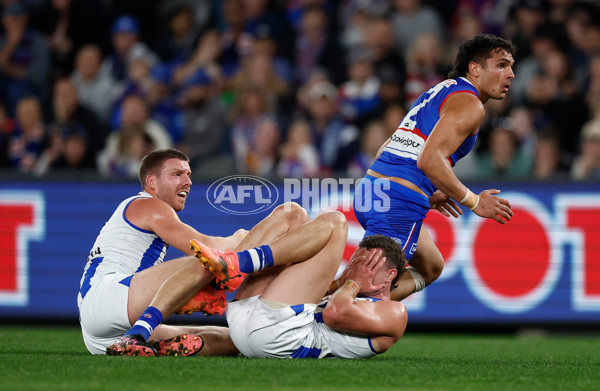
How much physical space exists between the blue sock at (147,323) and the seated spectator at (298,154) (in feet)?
16.7

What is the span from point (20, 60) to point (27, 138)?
1.71m

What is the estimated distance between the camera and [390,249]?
6156mm

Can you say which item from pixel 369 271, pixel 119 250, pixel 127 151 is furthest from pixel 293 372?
pixel 127 151

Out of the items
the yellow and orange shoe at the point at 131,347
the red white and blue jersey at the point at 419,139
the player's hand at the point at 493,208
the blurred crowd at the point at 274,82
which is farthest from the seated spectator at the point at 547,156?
the yellow and orange shoe at the point at 131,347

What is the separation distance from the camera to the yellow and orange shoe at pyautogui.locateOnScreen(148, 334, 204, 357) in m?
6.08

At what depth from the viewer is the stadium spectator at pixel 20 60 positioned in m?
13.1

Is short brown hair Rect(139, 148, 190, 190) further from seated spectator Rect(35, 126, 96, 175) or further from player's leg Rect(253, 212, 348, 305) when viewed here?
seated spectator Rect(35, 126, 96, 175)

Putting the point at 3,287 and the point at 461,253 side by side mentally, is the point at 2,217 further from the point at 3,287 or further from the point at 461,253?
the point at 461,253

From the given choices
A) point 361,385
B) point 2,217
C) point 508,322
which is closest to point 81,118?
→ point 2,217

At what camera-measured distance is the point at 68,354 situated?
648cm

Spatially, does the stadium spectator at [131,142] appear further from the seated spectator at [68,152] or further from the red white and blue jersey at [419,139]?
the red white and blue jersey at [419,139]

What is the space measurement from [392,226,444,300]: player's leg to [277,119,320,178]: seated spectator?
3.76 meters

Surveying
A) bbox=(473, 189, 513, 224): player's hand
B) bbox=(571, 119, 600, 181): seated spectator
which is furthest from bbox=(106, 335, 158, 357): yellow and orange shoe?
bbox=(571, 119, 600, 181): seated spectator

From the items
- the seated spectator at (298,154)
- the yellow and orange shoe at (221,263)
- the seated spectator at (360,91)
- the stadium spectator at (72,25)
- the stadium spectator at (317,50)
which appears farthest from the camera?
the stadium spectator at (72,25)
